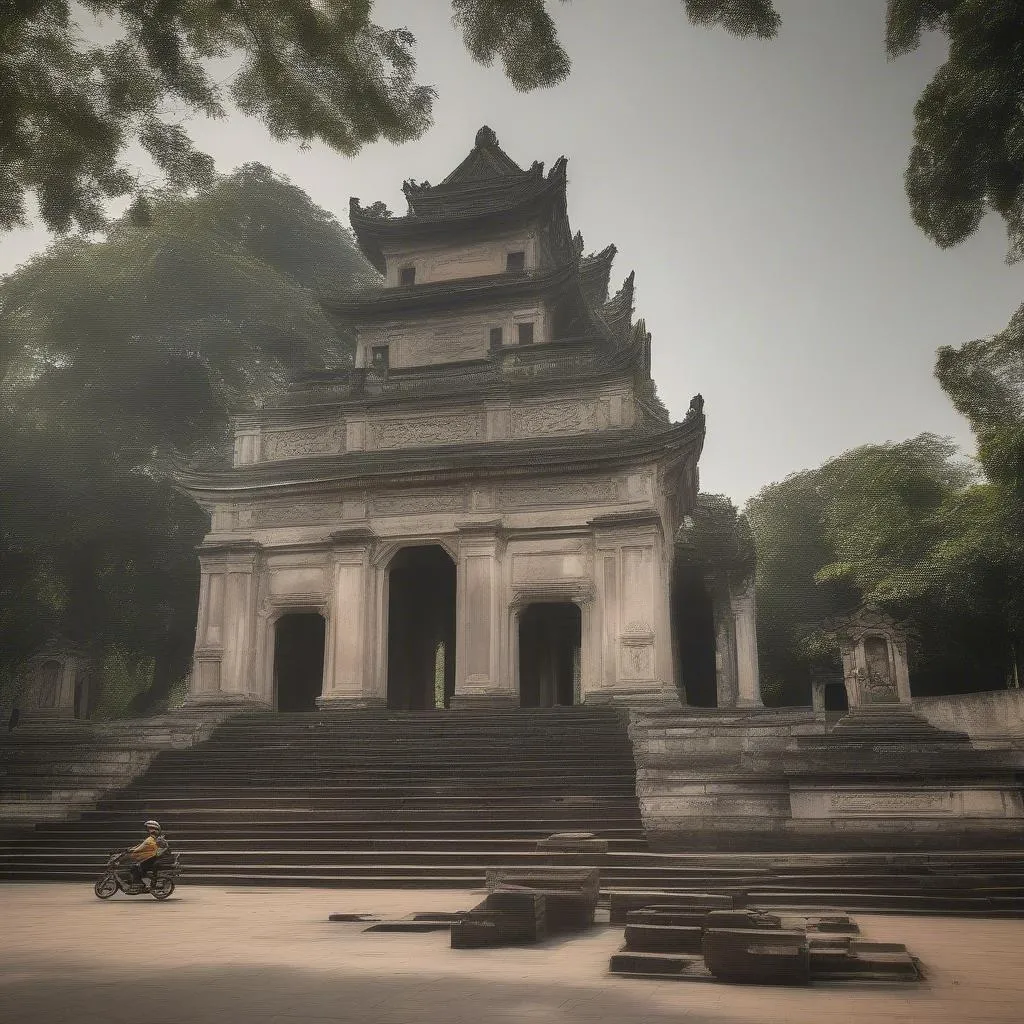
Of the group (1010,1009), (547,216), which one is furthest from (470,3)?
(547,216)

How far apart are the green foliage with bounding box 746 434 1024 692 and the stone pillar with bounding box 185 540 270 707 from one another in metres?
14.8

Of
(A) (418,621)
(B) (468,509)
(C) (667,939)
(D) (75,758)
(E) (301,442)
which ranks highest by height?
(E) (301,442)

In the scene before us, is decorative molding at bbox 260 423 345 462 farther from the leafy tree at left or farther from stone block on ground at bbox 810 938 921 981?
stone block on ground at bbox 810 938 921 981

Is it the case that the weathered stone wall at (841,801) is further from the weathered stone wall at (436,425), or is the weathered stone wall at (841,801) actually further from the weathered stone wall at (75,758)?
the weathered stone wall at (436,425)

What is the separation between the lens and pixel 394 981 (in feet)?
19.6

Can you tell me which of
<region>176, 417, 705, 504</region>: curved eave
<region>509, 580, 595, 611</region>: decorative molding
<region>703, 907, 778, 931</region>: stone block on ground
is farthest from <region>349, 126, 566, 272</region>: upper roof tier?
<region>703, 907, 778, 931</region>: stone block on ground

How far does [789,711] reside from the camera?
1611 cm

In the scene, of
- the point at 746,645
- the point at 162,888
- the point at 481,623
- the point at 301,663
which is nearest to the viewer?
the point at 162,888

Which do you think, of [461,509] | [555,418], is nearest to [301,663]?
[461,509]

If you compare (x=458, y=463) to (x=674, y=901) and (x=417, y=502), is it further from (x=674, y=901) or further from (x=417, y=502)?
(x=674, y=901)

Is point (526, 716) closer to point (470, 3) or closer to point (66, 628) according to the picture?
point (470, 3)

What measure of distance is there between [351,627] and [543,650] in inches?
300

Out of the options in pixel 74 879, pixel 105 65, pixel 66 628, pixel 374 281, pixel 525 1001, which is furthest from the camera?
pixel 374 281

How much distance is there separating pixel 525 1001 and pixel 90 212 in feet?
17.0
